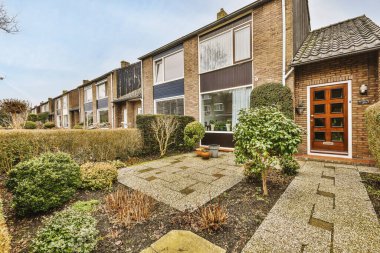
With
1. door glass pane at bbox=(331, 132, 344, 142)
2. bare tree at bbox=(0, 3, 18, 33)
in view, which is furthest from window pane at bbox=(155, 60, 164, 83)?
door glass pane at bbox=(331, 132, 344, 142)

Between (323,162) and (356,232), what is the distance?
437 centimetres

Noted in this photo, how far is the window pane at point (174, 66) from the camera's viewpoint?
1048 centimetres

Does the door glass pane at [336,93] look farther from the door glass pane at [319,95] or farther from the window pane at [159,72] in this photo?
the window pane at [159,72]

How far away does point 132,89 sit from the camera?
15.5m

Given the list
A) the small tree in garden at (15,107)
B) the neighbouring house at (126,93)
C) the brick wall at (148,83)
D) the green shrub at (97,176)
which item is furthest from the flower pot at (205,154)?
the small tree in garden at (15,107)

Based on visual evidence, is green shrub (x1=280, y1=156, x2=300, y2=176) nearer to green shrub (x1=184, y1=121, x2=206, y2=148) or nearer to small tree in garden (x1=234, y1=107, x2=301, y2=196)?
small tree in garden (x1=234, y1=107, x2=301, y2=196)

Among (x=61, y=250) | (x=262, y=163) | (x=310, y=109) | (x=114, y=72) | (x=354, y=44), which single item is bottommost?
(x=61, y=250)

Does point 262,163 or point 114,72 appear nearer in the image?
point 262,163

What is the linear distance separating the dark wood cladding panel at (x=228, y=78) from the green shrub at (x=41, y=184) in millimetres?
7003

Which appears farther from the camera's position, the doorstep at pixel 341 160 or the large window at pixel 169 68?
the large window at pixel 169 68

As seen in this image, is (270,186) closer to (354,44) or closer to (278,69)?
(278,69)

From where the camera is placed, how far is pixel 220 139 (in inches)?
339

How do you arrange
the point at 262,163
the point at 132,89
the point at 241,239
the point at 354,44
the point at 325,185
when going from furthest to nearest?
the point at 132,89
the point at 354,44
the point at 325,185
the point at 262,163
the point at 241,239

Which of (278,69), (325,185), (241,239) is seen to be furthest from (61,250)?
(278,69)
